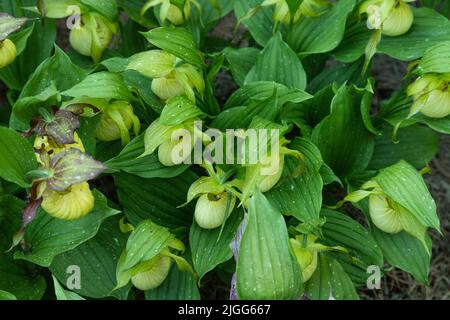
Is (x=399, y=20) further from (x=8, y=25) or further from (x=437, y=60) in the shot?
(x=8, y=25)

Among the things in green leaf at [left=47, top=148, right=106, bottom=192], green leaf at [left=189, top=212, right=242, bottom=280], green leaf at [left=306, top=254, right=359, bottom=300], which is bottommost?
green leaf at [left=306, top=254, right=359, bottom=300]

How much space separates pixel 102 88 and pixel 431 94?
789 millimetres

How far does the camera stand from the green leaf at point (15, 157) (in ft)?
4.72

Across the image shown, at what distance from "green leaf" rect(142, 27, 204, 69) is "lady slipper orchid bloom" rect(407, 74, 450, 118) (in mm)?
533

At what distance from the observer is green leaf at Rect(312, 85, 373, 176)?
1.62 meters

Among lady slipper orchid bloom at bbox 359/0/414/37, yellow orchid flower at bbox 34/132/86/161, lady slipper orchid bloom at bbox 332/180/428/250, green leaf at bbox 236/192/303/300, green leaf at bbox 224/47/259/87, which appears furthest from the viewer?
green leaf at bbox 224/47/259/87

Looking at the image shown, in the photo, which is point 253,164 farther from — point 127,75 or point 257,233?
point 127,75

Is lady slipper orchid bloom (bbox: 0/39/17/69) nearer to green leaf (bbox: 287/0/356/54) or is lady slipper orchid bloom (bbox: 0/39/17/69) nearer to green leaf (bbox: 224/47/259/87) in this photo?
green leaf (bbox: 224/47/259/87)

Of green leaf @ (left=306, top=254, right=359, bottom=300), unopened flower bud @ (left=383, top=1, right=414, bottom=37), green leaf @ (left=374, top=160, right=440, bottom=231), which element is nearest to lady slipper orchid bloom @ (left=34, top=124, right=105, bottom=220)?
green leaf @ (left=306, top=254, right=359, bottom=300)

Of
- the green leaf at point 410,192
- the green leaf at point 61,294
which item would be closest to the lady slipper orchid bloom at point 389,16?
the green leaf at point 410,192

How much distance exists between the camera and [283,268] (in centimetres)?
112

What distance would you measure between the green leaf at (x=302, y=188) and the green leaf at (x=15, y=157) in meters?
0.57

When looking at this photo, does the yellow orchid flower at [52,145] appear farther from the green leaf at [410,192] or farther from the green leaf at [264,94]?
the green leaf at [410,192]
